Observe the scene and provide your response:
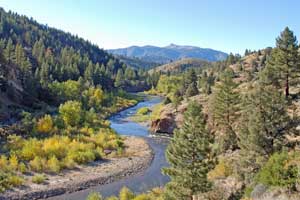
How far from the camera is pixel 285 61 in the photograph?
58.4 m

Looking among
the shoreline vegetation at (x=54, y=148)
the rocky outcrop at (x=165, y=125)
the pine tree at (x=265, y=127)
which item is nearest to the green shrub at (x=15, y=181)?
the shoreline vegetation at (x=54, y=148)

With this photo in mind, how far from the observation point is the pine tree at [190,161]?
29.7 meters

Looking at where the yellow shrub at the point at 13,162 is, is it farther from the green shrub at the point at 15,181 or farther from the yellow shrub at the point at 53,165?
the yellow shrub at the point at 53,165

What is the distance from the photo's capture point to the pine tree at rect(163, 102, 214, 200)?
29.7 metres

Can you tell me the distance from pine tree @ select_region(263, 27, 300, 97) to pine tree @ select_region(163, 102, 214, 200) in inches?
1175

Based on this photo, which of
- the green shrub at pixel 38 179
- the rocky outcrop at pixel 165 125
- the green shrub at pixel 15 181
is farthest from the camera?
the rocky outcrop at pixel 165 125

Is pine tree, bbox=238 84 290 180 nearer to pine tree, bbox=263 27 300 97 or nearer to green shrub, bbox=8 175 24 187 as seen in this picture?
pine tree, bbox=263 27 300 97

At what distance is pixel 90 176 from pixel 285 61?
115 ft

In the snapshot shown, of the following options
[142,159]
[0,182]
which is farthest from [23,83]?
[0,182]

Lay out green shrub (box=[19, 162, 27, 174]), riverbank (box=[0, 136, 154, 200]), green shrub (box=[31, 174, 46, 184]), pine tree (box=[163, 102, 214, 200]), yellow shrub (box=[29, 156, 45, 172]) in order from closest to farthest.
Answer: pine tree (box=[163, 102, 214, 200])
riverbank (box=[0, 136, 154, 200])
green shrub (box=[31, 174, 46, 184])
green shrub (box=[19, 162, 27, 174])
yellow shrub (box=[29, 156, 45, 172])

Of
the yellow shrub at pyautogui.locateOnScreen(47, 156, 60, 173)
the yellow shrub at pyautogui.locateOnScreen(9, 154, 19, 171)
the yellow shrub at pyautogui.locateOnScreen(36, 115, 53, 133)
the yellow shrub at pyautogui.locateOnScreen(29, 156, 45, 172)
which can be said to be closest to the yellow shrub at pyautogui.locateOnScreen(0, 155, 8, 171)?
the yellow shrub at pyautogui.locateOnScreen(9, 154, 19, 171)

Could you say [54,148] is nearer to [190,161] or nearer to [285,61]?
[190,161]

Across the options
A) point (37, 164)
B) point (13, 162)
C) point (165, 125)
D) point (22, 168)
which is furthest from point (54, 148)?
point (165, 125)

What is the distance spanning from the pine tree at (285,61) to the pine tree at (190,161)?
97.9 ft
